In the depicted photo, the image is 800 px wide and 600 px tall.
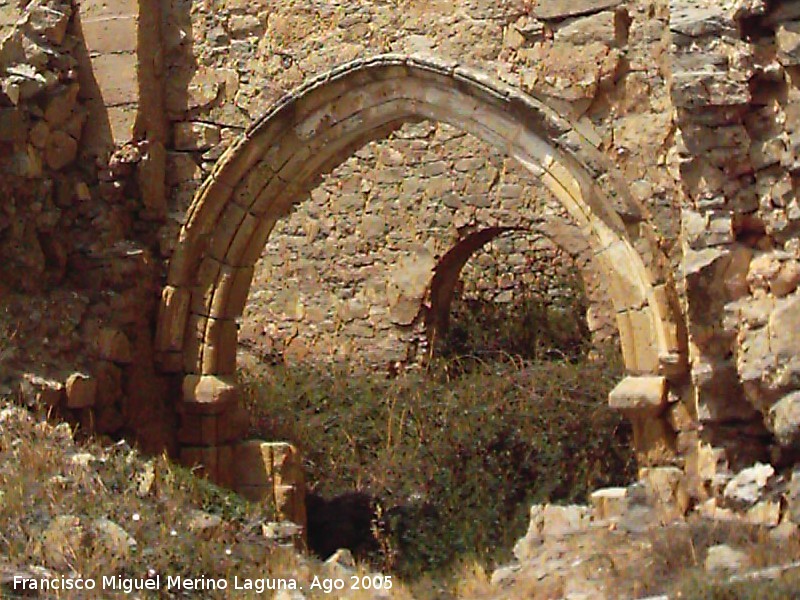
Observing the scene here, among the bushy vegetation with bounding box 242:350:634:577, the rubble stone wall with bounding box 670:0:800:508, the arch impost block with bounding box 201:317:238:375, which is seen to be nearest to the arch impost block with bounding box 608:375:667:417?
the rubble stone wall with bounding box 670:0:800:508

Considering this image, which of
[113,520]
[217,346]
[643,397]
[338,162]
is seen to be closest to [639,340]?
[643,397]

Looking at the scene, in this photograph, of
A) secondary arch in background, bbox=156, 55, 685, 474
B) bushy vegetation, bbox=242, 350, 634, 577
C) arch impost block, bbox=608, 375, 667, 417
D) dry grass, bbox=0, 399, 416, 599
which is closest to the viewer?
dry grass, bbox=0, 399, 416, 599

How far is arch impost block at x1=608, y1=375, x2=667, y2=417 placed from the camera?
6.58 m

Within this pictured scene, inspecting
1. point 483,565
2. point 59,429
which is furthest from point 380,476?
point 59,429

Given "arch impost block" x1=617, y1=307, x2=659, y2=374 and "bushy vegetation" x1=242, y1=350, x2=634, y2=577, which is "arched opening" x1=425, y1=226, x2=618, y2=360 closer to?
"bushy vegetation" x1=242, y1=350, x2=634, y2=577

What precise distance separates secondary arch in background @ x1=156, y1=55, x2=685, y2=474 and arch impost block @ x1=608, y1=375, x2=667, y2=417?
0.23 ft

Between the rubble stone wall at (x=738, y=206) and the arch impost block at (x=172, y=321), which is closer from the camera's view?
the rubble stone wall at (x=738, y=206)

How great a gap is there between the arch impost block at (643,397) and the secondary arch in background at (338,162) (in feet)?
0.23

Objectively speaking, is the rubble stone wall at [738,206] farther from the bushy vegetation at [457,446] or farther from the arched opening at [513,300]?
the arched opening at [513,300]

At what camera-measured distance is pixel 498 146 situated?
7055 mm

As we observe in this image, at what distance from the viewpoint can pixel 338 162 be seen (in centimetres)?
765

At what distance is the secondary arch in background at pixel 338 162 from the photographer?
6.70 meters

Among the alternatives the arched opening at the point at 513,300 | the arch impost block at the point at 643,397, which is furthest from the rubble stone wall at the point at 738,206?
the arched opening at the point at 513,300

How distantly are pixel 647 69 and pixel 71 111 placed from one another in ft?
10.3
